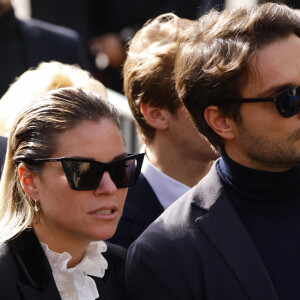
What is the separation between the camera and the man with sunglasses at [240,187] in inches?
115

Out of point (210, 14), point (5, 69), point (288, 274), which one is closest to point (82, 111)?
point (210, 14)

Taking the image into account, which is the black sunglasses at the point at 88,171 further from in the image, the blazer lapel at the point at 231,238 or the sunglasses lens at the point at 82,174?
the blazer lapel at the point at 231,238

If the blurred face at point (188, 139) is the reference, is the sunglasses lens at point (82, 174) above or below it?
above

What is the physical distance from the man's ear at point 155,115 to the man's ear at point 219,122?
0.74 m

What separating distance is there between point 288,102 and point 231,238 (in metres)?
0.54

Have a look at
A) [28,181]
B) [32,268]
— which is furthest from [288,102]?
[32,268]

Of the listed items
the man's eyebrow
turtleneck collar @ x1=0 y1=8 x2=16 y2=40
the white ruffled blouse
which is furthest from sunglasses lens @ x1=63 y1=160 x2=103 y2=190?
turtleneck collar @ x1=0 y1=8 x2=16 y2=40

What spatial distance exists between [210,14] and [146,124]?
90cm

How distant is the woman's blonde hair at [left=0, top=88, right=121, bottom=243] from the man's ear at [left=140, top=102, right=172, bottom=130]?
32.4 inches

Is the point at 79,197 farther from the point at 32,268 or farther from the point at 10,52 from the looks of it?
the point at 10,52

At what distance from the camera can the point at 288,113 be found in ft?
9.60

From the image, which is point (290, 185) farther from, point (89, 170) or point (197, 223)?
point (89, 170)

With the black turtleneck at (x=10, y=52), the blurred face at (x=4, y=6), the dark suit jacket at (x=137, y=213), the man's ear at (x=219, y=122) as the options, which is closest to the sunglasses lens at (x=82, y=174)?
the man's ear at (x=219, y=122)

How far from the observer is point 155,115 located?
4.00 m
